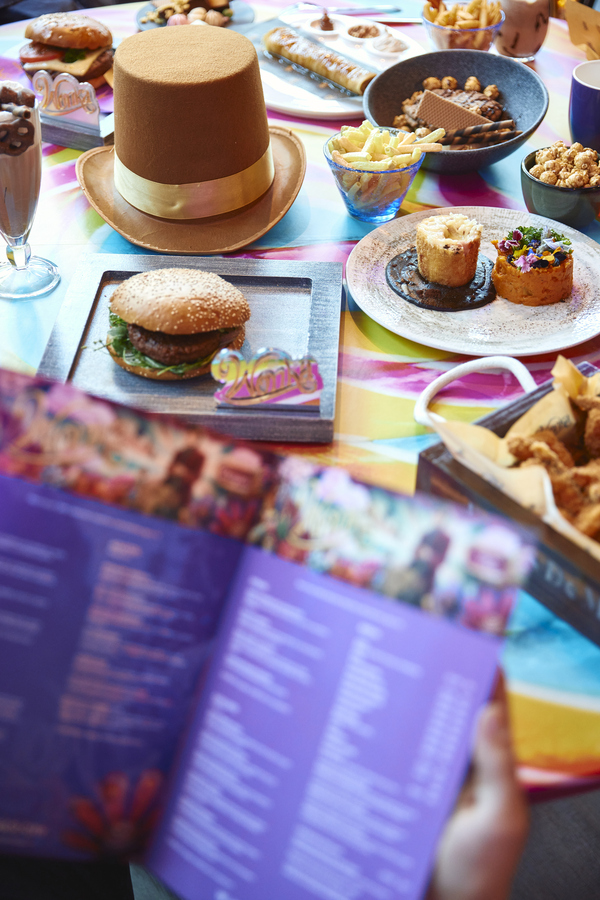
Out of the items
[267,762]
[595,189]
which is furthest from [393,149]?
[267,762]

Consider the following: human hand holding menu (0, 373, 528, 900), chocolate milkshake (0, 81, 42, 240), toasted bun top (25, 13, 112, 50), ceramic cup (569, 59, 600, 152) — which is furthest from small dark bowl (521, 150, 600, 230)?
toasted bun top (25, 13, 112, 50)

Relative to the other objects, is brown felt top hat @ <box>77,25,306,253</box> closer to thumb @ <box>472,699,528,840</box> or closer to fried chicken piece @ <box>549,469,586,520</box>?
fried chicken piece @ <box>549,469,586,520</box>

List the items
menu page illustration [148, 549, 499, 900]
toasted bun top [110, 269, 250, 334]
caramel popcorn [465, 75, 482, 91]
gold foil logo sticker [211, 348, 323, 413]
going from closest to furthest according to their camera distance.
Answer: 1. menu page illustration [148, 549, 499, 900]
2. gold foil logo sticker [211, 348, 323, 413]
3. toasted bun top [110, 269, 250, 334]
4. caramel popcorn [465, 75, 482, 91]

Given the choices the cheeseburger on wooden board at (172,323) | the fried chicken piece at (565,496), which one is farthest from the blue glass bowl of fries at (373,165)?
the fried chicken piece at (565,496)

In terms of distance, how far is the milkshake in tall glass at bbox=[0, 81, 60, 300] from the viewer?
1269 mm

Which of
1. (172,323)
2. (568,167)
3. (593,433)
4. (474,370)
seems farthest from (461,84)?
(593,433)

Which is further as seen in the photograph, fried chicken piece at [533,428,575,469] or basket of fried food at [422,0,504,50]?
basket of fried food at [422,0,504,50]

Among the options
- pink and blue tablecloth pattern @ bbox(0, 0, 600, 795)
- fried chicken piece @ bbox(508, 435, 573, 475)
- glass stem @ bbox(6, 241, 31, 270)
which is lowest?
glass stem @ bbox(6, 241, 31, 270)

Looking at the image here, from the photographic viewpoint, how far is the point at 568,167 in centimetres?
151

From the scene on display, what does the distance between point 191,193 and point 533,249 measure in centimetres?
70

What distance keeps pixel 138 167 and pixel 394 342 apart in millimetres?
653

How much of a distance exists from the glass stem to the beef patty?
1.35ft

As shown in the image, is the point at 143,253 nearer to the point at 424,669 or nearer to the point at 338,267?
the point at 338,267

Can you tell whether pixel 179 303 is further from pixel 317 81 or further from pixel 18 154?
pixel 317 81
